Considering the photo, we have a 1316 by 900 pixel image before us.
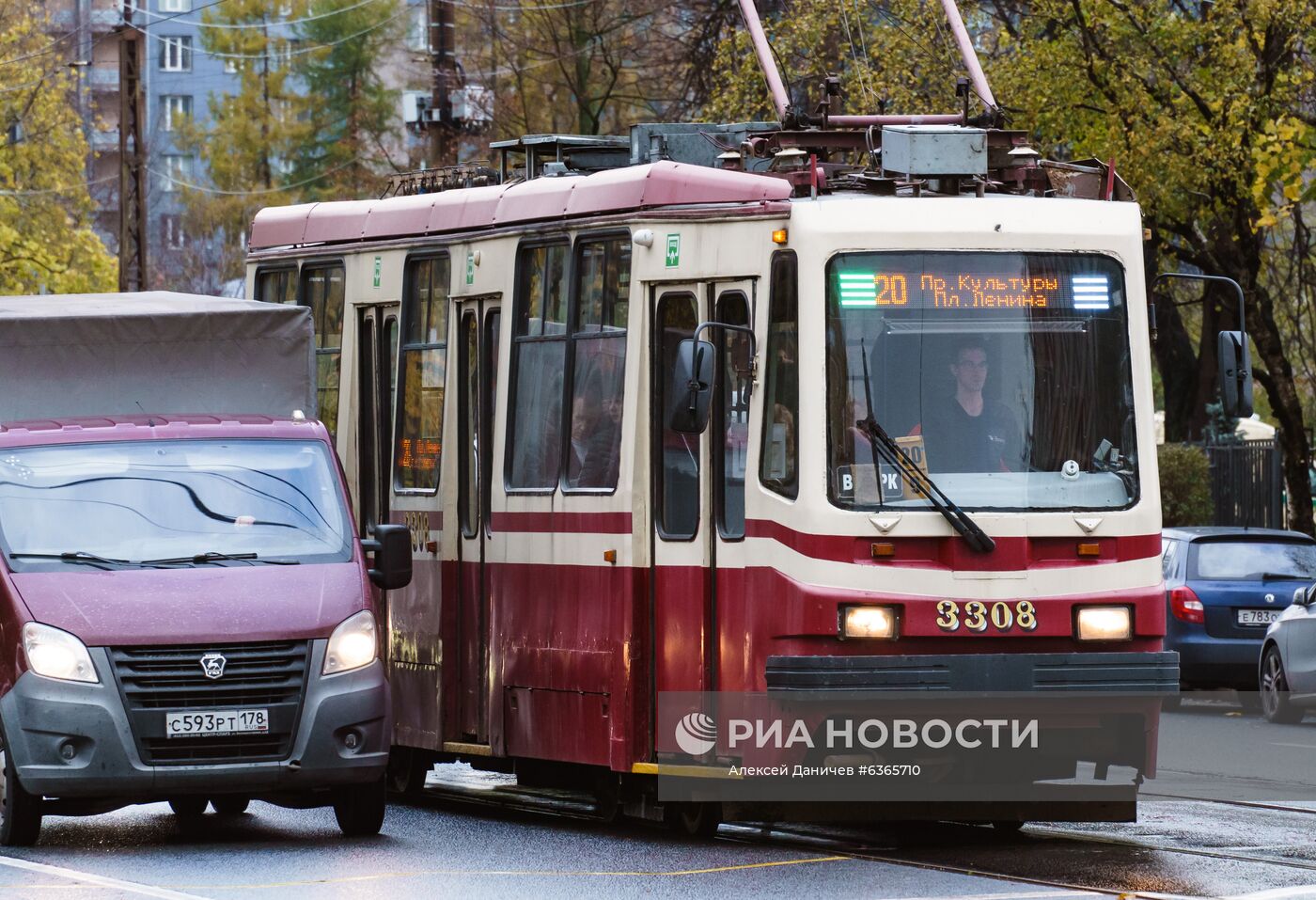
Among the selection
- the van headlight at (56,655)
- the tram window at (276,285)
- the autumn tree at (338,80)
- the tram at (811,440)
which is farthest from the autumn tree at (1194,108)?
the autumn tree at (338,80)

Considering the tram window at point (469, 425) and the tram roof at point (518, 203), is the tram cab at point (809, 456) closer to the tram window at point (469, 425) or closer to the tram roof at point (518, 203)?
the tram roof at point (518, 203)

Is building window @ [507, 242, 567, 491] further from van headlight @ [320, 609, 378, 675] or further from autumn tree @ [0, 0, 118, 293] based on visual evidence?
autumn tree @ [0, 0, 118, 293]

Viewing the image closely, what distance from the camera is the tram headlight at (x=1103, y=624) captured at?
11.8 meters

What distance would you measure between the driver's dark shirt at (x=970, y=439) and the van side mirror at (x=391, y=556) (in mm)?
2871

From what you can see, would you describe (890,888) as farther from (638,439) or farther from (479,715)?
(479,715)

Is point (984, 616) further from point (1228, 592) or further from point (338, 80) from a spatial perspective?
point (338, 80)

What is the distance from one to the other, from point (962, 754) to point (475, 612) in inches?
137

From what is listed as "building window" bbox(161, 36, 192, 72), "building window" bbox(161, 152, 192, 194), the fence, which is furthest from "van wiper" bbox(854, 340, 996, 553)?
"building window" bbox(161, 36, 192, 72)

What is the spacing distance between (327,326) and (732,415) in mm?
4605

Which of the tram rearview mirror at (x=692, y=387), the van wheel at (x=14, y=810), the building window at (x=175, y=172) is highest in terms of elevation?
the building window at (x=175, y=172)

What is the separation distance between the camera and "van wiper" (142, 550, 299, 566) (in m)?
12.8

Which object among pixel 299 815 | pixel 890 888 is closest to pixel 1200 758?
pixel 299 815

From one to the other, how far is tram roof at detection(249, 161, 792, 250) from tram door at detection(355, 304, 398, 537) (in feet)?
1.68

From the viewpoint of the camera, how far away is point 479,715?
14258mm
